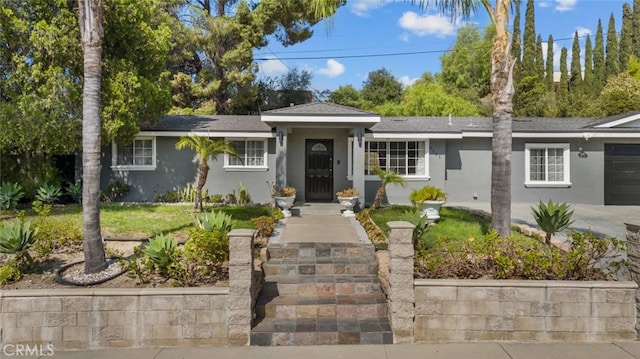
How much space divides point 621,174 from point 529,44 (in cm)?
2770

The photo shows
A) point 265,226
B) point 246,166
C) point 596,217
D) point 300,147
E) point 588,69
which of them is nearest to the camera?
point 265,226

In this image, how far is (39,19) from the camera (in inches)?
408

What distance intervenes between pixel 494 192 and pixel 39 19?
12.7m

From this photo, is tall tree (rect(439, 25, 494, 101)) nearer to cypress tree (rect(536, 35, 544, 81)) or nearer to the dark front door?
cypress tree (rect(536, 35, 544, 81))

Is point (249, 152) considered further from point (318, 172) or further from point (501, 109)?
point (501, 109)

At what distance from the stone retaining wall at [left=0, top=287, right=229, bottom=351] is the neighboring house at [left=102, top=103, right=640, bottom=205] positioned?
8.76 metres

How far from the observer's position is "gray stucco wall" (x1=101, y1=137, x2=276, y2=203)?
13.7m

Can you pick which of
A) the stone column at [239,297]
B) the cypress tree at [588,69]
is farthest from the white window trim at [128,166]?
the cypress tree at [588,69]

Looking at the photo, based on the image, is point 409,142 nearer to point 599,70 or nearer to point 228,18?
point 228,18

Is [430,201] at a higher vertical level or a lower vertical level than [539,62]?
lower

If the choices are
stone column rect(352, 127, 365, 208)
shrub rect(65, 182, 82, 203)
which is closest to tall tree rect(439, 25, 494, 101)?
stone column rect(352, 127, 365, 208)

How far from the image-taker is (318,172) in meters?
13.2

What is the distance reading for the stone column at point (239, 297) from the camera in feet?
15.0

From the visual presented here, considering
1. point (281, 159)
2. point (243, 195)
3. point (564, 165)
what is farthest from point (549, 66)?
point (281, 159)
